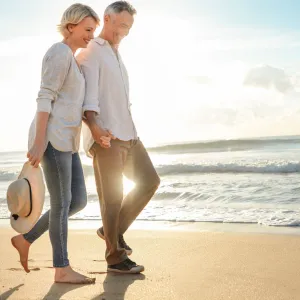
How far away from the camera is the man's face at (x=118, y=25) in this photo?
3373mm

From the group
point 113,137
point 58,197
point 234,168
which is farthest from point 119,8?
point 234,168

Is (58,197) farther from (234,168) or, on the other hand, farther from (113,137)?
(234,168)

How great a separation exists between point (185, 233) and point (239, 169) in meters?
9.15

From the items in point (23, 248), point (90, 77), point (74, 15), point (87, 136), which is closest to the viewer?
point (74, 15)

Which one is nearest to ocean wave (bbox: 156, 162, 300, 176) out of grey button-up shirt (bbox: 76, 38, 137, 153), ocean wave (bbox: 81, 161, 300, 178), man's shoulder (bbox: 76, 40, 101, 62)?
ocean wave (bbox: 81, 161, 300, 178)

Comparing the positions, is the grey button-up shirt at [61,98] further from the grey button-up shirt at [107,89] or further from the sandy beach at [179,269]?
the sandy beach at [179,269]

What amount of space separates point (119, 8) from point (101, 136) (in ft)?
2.78

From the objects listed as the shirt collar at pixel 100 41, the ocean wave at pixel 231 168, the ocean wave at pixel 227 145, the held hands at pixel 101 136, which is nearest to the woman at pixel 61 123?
the held hands at pixel 101 136

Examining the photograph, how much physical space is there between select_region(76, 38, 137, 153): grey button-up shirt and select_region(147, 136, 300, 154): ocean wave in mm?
22189

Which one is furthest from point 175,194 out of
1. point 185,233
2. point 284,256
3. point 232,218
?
point 284,256

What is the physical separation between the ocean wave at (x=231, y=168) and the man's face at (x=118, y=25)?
10001 millimetres

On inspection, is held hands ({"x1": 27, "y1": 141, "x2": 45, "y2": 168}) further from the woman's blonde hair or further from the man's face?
the man's face

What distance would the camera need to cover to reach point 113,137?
327 centimetres

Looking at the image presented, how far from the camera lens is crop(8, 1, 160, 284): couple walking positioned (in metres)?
2.96
